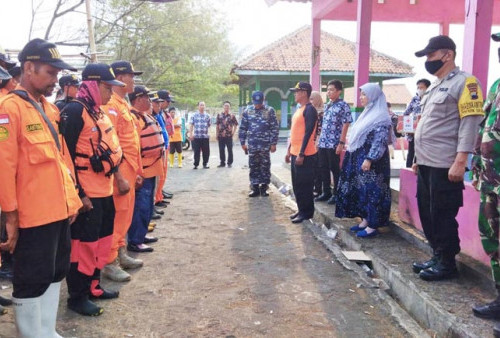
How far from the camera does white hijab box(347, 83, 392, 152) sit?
4.69 m

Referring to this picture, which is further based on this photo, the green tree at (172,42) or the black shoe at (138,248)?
the green tree at (172,42)

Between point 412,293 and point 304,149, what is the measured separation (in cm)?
272

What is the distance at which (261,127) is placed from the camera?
7.47 metres

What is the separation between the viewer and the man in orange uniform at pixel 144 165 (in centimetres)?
468

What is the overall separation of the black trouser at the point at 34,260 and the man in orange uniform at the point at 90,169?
2.15 ft

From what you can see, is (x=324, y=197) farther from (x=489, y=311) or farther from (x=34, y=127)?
(x=34, y=127)

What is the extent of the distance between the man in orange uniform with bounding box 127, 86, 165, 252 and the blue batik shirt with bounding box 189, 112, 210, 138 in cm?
657

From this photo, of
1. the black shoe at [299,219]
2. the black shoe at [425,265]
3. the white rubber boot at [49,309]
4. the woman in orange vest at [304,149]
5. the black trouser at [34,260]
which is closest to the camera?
the black trouser at [34,260]

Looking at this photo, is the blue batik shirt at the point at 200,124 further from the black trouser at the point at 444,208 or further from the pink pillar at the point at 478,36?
the black trouser at the point at 444,208

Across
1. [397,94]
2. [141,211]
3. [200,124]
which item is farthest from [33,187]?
[397,94]

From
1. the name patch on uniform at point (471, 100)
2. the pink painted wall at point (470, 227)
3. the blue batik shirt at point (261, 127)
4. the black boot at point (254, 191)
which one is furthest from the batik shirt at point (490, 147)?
the black boot at point (254, 191)

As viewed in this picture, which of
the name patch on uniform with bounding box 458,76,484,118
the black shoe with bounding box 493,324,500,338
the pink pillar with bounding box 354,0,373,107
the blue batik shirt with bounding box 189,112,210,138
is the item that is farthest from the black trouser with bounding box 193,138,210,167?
the black shoe with bounding box 493,324,500,338

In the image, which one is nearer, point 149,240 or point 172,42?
point 149,240

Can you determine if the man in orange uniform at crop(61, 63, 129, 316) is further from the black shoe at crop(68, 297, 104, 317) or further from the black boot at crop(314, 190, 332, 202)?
the black boot at crop(314, 190, 332, 202)
